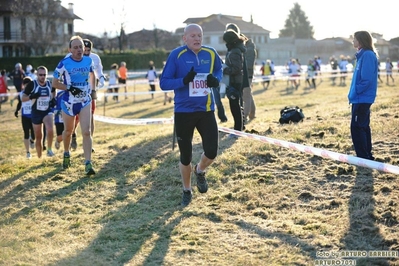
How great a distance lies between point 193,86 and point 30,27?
5635cm

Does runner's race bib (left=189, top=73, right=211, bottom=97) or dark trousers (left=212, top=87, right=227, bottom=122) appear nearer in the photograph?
runner's race bib (left=189, top=73, right=211, bottom=97)

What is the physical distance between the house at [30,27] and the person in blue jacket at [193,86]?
179 ft

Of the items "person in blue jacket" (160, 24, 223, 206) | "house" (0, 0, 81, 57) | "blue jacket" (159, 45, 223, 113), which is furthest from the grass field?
"house" (0, 0, 81, 57)

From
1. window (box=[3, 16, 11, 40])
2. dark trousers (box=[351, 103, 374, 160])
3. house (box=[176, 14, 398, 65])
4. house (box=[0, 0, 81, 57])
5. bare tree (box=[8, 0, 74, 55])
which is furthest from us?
house (box=[176, 14, 398, 65])

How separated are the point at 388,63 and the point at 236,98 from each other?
26.6 metres

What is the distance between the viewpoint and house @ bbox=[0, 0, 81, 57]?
58.0 m

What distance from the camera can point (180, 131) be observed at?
638 cm

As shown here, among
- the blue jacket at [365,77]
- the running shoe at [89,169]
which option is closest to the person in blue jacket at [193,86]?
the blue jacket at [365,77]

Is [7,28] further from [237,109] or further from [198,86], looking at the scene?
[198,86]

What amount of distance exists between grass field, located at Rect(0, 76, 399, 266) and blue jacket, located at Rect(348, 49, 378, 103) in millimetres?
925

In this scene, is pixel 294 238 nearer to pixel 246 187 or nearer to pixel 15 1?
pixel 246 187

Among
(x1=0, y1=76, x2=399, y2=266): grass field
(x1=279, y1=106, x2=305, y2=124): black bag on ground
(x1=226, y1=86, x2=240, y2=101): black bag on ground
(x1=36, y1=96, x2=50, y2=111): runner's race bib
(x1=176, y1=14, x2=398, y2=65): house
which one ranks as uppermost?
(x1=176, y1=14, x2=398, y2=65): house

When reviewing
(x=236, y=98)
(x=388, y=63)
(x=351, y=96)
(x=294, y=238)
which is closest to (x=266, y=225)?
(x=294, y=238)

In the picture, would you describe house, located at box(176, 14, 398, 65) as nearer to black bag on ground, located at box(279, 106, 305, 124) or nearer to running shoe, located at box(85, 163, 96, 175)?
black bag on ground, located at box(279, 106, 305, 124)
